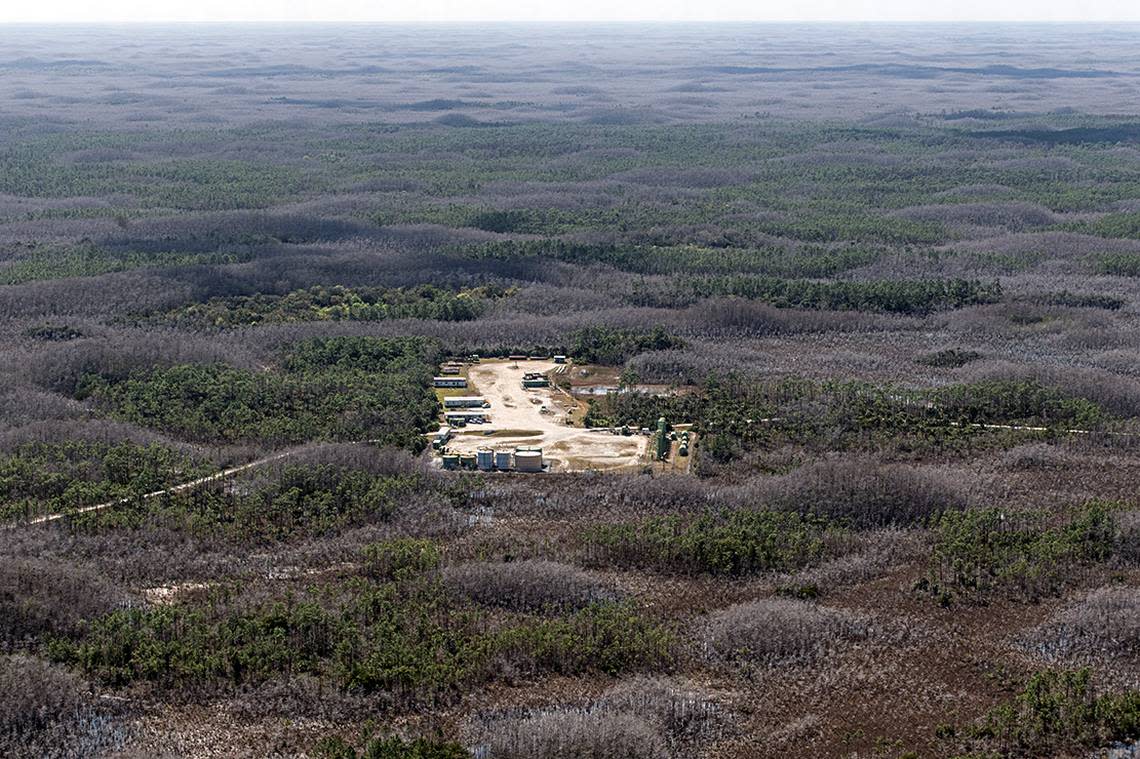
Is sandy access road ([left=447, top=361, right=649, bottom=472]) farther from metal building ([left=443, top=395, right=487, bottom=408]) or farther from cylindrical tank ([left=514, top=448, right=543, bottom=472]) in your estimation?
cylindrical tank ([left=514, top=448, right=543, bottom=472])

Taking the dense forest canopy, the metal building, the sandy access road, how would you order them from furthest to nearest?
the metal building, the sandy access road, the dense forest canopy

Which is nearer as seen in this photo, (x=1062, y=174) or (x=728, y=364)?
(x=728, y=364)

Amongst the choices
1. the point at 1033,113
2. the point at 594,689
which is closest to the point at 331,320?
the point at 594,689

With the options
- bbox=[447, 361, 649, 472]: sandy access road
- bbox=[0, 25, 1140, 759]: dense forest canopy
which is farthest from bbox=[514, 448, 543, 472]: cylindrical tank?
bbox=[0, 25, 1140, 759]: dense forest canopy

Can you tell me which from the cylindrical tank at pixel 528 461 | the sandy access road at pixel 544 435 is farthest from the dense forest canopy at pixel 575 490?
the cylindrical tank at pixel 528 461

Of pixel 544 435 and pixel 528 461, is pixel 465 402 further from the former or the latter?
pixel 528 461

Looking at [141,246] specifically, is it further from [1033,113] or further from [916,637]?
[1033,113]
